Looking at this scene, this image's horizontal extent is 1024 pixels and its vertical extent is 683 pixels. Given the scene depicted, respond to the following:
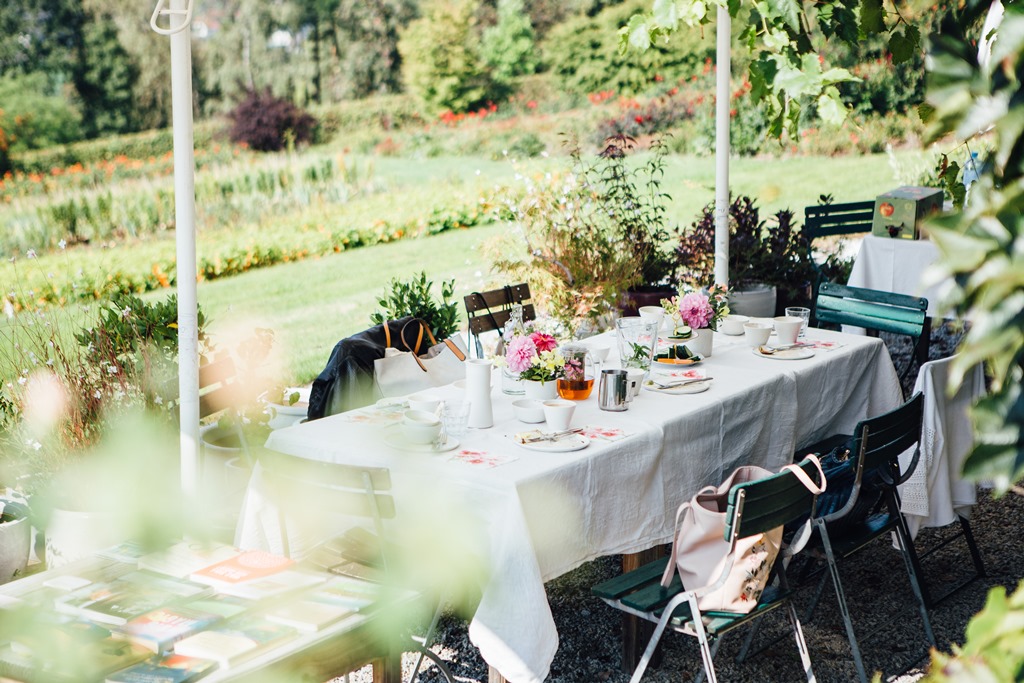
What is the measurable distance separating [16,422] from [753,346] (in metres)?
2.93

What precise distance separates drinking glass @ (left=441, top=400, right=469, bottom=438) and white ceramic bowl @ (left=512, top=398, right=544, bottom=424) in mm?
227

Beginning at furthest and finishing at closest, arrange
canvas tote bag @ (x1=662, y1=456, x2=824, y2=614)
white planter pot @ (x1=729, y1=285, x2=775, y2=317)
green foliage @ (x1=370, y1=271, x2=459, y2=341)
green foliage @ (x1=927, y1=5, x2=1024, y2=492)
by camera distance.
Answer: white planter pot @ (x1=729, y1=285, x2=775, y2=317)
green foliage @ (x1=370, y1=271, x2=459, y2=341)
canvas tote bag @ (x1=662, y1=456, x2=824, y2=614)
green foliage @ (x1=927, y1=5, x2=1024, y2=492)

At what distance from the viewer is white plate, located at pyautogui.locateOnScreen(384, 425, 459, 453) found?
319 cm

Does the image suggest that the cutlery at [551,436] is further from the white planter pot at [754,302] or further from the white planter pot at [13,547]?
the white planter pot at [754,302]

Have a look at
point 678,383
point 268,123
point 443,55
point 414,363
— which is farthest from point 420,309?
A: point 443,55

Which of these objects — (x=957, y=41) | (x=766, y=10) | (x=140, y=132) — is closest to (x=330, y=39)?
(x=140, y=132)

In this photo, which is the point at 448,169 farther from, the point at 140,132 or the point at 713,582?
the point at 713,582

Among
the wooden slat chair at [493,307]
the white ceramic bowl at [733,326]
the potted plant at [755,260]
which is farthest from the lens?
the potted plant at [755,260]

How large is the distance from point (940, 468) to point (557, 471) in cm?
165

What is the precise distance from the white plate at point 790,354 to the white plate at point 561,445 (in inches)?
51.0

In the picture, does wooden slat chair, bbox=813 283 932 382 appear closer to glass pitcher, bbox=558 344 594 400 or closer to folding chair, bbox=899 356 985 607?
folding chair, bbox=899 356 985 607

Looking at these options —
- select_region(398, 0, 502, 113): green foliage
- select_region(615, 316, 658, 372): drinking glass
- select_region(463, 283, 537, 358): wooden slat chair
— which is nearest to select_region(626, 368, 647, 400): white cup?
select_region(615, 316, 658, 372): drinking glass

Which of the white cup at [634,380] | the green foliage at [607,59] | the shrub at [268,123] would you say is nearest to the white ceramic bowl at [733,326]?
the white cup at [634,380]

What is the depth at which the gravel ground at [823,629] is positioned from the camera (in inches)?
135
